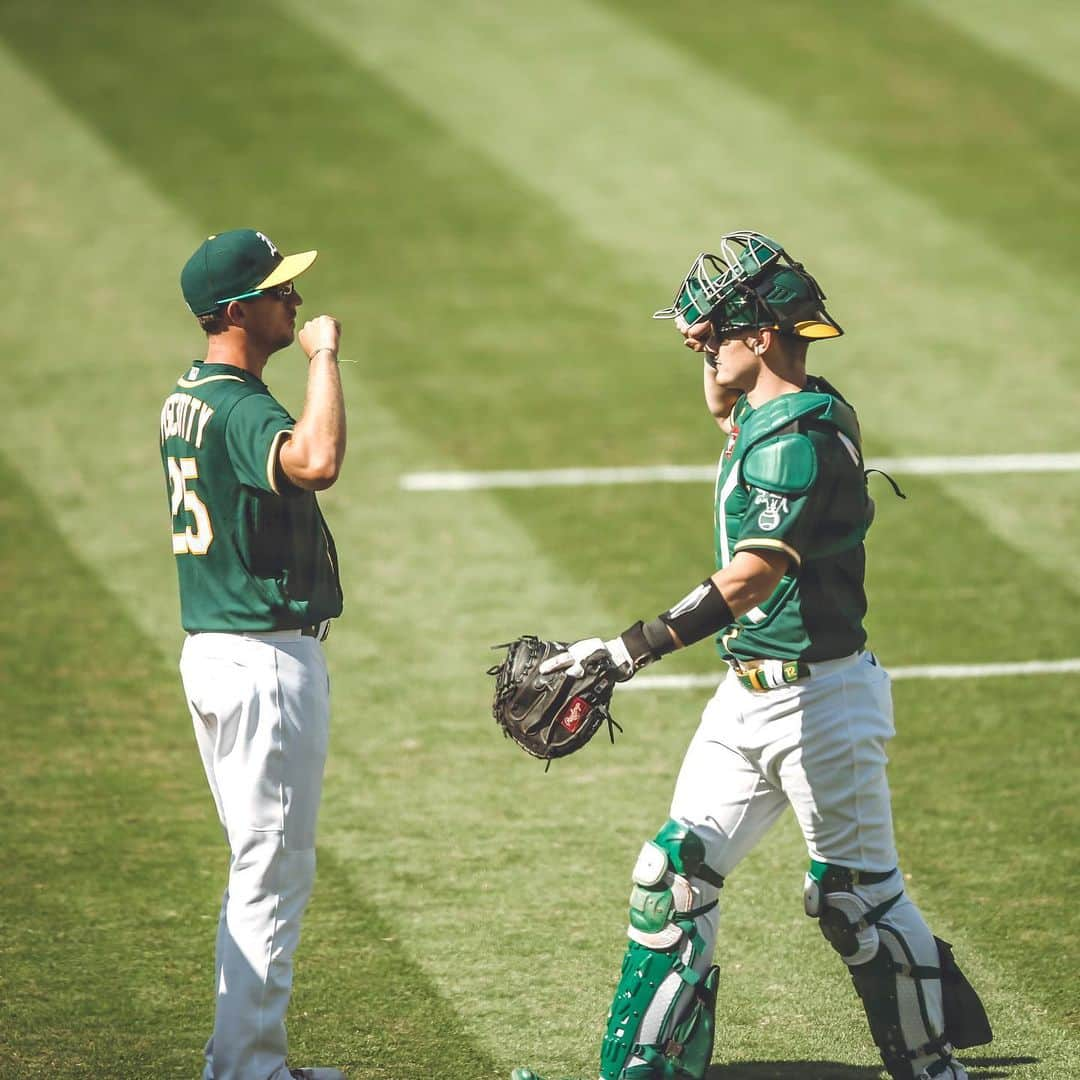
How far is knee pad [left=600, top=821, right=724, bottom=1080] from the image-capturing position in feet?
15.6

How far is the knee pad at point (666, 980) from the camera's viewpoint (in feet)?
15.6

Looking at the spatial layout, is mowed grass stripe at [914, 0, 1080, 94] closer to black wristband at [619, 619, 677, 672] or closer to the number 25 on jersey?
black wristband at [619, 619, 677, 672]

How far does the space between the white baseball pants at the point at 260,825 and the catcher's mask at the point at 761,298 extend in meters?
1.53

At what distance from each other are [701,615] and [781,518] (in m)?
0.34

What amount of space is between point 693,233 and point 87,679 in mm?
6120

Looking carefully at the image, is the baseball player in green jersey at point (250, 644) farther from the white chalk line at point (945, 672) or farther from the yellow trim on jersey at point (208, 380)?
the white chalk line at point (945, 672)

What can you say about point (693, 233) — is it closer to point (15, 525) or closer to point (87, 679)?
point (15, 525)

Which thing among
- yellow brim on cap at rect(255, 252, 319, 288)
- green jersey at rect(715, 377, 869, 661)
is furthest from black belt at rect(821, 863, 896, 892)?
yellow brim on cap at rect(255, 252, 319, 288)

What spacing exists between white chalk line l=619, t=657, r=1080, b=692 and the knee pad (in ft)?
9.20

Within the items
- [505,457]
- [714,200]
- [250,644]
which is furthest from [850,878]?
[714,200]

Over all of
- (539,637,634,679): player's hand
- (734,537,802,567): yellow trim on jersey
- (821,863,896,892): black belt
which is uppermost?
(734,537,802,567): yellow trim on jersey

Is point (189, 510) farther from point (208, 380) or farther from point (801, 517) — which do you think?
point (801, 517)

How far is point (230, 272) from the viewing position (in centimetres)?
481

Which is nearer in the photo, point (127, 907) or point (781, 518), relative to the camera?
point (781, 518)
